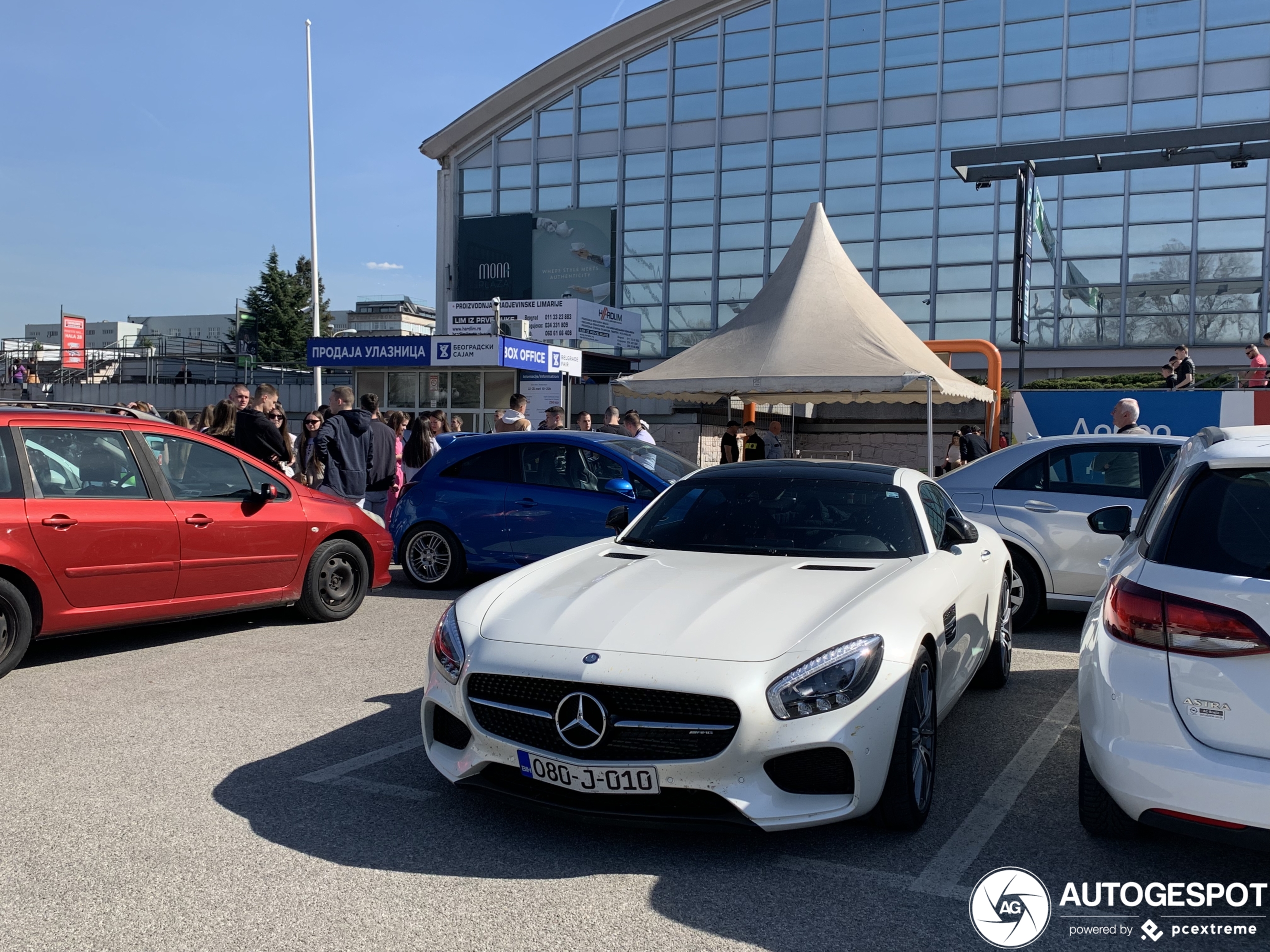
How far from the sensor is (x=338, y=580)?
7.94 metres

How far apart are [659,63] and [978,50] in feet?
34.2

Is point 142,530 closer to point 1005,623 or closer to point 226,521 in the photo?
point 226,521

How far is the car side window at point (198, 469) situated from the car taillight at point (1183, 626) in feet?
18.8

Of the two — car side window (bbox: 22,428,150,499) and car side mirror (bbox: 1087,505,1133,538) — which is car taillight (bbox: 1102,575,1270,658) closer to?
car side mirror (bbox: 1087,505,1133,538)

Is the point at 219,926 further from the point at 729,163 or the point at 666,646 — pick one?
the point at 729,163

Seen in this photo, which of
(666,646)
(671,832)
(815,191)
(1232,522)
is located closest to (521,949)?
(671,832)

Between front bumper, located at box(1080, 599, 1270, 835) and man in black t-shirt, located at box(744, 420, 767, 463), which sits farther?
man in black t-shirt, located at box(744, 420, 767, 463)

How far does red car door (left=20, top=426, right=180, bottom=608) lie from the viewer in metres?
6.00

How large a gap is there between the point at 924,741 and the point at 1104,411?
38.7ft

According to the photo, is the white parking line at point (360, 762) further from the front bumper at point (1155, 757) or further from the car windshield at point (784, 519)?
the front bumper at point (1155, 757)

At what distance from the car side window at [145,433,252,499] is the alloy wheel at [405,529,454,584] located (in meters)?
2.46

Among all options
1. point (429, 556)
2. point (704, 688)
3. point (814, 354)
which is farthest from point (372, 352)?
point (704, 688)

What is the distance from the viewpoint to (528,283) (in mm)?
37562

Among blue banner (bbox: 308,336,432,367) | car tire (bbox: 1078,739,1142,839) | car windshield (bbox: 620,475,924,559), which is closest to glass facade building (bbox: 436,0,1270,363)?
blue banner (bbox: 308,336,432,367)
